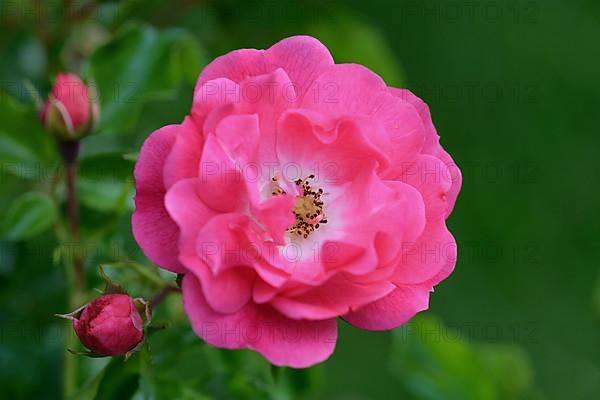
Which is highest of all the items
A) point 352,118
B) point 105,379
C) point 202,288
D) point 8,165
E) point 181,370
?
point 352,118

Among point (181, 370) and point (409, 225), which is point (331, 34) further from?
point (409, 225)

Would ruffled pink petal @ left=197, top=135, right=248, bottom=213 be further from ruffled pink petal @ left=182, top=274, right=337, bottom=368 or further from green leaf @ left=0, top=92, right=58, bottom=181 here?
green leaf @ left=0, top=92, right=58, bottom=181

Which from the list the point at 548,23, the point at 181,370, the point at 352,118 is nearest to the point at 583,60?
the point at 548,23

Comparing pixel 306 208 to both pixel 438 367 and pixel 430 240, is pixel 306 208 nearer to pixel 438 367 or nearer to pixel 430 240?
pixel 430 240

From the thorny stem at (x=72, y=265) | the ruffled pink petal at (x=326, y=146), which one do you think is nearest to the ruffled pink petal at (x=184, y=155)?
the ruffled pink petal at (x=326, y=146)

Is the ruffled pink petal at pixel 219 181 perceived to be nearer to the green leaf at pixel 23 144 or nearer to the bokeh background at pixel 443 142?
the bokeh background at pixel 443 142

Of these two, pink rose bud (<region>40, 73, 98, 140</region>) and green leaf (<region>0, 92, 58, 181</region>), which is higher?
pink rose bud (<region>40, 73, 98, 140</region>)

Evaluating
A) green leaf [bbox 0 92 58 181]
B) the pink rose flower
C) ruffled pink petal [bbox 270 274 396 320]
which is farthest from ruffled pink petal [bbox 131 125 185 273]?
green leaf [bbox 0 92 58 181]
